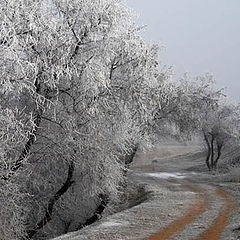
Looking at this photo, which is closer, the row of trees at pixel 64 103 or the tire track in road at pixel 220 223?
the tire track in road at pixel 220 223

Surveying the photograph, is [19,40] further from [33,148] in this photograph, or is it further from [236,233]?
[236,233]

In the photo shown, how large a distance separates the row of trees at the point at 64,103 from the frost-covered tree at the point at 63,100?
39 millimetres

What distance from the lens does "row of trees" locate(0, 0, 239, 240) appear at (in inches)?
577

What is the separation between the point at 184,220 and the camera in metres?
14.6

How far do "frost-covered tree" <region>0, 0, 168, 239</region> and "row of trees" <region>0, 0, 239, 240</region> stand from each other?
39mm

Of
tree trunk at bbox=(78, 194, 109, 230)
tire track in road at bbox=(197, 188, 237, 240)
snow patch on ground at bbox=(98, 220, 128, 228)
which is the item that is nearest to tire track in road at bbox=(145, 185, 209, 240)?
tire track in road at bbox=(197, 188, 237, 240)

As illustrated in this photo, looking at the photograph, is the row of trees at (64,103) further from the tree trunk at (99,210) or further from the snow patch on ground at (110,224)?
the snow patch on ground at (110,224)

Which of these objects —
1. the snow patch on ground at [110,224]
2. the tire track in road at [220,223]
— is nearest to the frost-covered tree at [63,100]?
the snow patch on ground at [110,224]

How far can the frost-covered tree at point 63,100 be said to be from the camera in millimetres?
14641

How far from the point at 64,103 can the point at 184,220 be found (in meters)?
7.00

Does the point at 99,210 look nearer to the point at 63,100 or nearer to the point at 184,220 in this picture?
the point at 63,100

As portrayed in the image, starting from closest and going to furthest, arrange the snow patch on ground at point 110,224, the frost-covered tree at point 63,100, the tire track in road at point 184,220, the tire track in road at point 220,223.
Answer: the tire track in road at point 220,223
the tire track in road at point 184,220
the snow patch on ground at point 110,224
the frost-covered tree at point 63,100

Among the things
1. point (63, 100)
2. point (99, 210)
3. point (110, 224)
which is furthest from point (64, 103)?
point (99, 210)

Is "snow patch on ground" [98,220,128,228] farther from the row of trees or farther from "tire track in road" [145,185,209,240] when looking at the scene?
the row of trees
